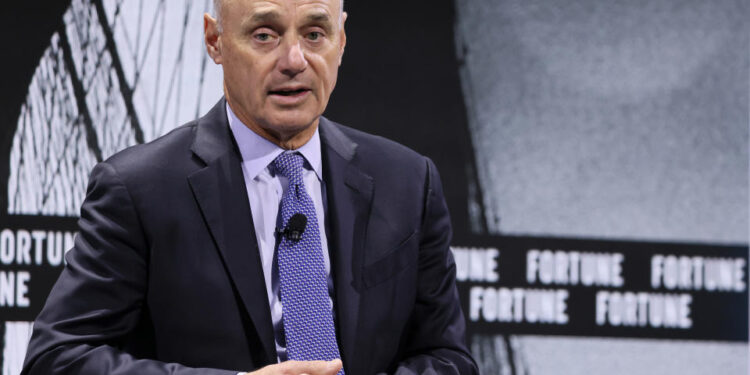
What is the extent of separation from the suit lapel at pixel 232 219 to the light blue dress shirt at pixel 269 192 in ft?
0.08

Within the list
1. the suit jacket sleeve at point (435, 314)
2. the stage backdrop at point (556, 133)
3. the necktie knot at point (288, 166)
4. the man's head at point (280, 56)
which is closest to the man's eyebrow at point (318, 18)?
the man's head at point (280, 56)

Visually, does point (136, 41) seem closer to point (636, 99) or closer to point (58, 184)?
point (58, 184)

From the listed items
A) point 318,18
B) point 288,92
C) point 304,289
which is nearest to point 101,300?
point 304,289

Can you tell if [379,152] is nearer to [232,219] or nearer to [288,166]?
[288,166]

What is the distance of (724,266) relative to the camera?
10.1ft

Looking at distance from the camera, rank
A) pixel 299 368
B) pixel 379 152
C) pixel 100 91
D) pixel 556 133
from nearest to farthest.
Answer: pixel 299 368
pixel 379 152
pixel 100 91
pixel 556 133

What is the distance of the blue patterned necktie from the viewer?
53.7 inches

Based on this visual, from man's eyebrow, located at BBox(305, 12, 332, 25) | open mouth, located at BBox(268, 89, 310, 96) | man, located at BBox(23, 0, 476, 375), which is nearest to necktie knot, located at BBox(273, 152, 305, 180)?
man, located at BBox(23, 0, 476, 375)

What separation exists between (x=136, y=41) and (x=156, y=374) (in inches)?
65.9

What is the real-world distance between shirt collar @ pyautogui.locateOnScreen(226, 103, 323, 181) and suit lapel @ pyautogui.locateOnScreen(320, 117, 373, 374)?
44 mm

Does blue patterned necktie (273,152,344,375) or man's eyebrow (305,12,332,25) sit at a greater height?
man's eyebrow (305,12,332,25)

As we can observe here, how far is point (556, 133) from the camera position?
9.78ft

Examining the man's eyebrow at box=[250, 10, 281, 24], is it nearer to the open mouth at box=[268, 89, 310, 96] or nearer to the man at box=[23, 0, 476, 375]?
the man at box=[23, 0, 476, 375]

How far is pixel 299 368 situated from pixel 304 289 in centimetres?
15
